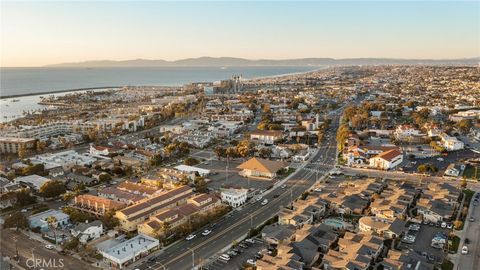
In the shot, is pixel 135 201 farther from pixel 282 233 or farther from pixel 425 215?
pixel 425 215

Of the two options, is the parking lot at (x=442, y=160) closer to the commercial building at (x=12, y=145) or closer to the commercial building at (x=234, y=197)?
the commercial building at (x=234, y=197)

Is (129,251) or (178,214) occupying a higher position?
(178,214)

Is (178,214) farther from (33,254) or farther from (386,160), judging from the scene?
(386,160)

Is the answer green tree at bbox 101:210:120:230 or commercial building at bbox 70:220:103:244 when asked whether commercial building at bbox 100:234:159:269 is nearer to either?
commercial building at bbox 70:220:103:244

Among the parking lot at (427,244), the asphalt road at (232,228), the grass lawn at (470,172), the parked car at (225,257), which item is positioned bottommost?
the asphalt road at (232,228)

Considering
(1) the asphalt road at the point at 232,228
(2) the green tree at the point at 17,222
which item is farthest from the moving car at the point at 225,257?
(2) the green tree at the point at 17,222

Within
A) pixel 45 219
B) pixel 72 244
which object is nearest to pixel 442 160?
pixel 72 244

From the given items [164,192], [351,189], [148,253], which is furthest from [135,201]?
[351,189]
